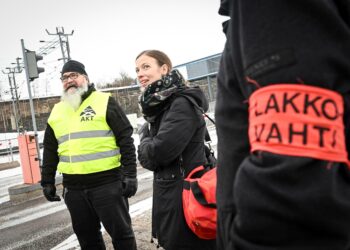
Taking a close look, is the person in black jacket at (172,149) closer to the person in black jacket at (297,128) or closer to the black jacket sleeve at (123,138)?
the black jacket sleeve at (123,138)

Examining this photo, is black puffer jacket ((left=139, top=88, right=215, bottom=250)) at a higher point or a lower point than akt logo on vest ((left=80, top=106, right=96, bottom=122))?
lower

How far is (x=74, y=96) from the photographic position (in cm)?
339

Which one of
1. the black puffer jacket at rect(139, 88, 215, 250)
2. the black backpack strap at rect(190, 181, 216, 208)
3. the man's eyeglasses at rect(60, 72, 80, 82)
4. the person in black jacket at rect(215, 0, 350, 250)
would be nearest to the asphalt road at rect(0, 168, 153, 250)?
the man's eyeglasses at rect(60, 72, 80, 82)

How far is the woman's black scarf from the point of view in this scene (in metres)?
2.43

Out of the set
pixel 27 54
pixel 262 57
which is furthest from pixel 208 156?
pixel 27 54

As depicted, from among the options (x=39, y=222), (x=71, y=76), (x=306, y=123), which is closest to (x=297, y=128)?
(x=306, y=123)

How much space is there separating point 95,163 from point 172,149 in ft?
3.90

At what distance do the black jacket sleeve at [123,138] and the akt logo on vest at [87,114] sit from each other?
15cm

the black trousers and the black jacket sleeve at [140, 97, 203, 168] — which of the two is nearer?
the black jacket sleeve at [140, 97, 203, 168]

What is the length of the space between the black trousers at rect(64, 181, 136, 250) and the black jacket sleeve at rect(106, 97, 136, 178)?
0.18 m

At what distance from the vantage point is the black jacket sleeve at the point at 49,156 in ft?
11.6

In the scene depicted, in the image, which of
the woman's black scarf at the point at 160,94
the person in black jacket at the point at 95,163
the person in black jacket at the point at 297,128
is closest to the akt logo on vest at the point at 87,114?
the person in black jacket at the point at 95,163

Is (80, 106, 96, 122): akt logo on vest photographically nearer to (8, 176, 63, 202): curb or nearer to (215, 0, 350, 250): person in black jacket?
(215, 0, 350, 250): person in black jacket

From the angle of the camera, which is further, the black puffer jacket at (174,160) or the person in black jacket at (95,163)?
the person in black jacket at (95,163)
